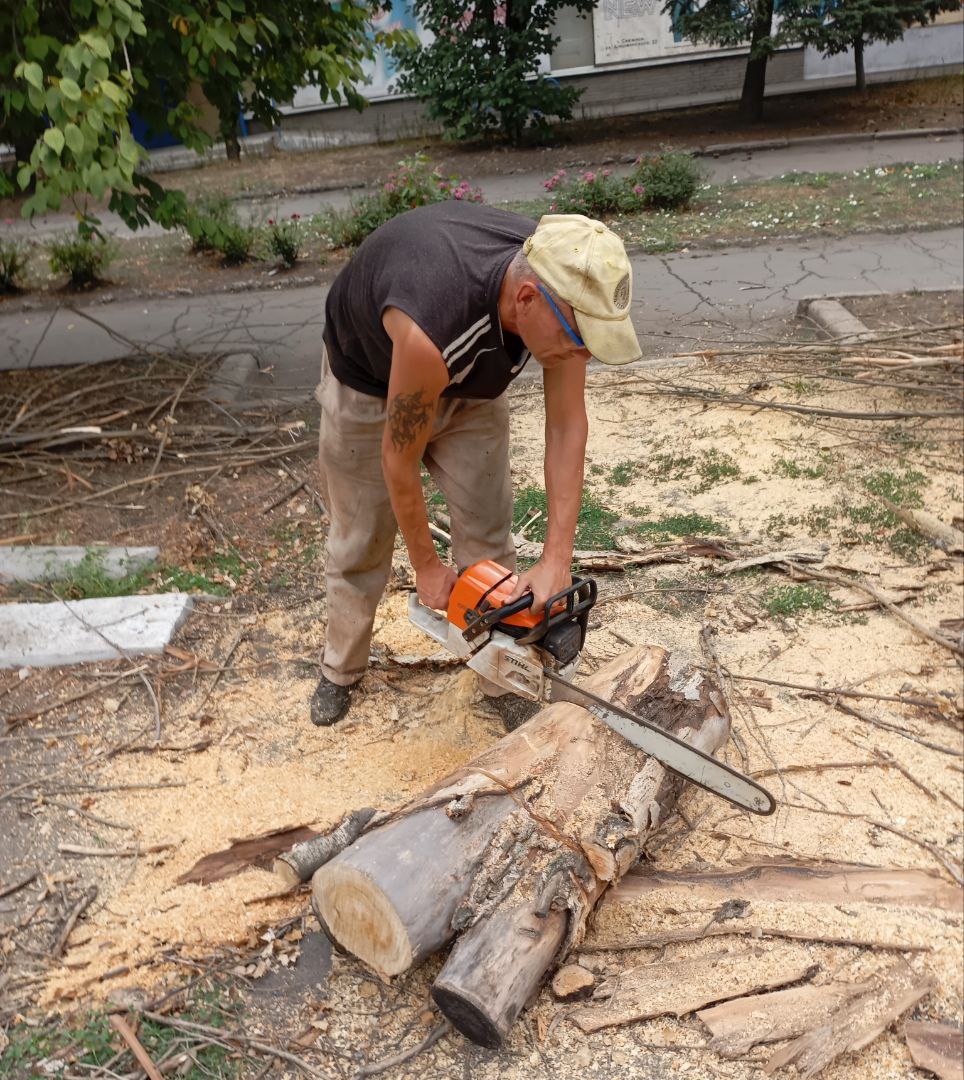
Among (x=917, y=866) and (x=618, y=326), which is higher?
(x=618, y=326)

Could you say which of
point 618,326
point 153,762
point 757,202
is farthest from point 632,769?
point 757,202

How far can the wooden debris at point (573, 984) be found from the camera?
7.17ft

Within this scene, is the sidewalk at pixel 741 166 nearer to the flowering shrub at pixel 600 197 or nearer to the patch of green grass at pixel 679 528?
the flowering shrub at pixel 600 197

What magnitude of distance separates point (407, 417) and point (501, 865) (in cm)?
110

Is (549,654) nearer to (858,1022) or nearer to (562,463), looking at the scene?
(562,463)

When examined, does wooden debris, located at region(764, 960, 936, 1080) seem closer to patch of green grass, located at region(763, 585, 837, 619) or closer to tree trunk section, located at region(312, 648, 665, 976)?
tree trunk section, located at region(312, 648, 665, 976)

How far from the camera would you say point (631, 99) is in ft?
54.4

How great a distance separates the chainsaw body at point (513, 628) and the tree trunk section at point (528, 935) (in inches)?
9.5

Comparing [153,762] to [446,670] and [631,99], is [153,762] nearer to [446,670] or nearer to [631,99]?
[446,670]

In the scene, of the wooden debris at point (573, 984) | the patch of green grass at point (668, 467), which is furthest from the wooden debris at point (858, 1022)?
the patch of green grass at point (668, 467)

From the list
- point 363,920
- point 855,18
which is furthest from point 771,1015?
point 855,18

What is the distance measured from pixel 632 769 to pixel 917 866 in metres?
0.85

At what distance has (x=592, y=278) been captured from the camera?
2059mm

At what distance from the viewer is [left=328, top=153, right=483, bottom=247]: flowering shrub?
362 inches
